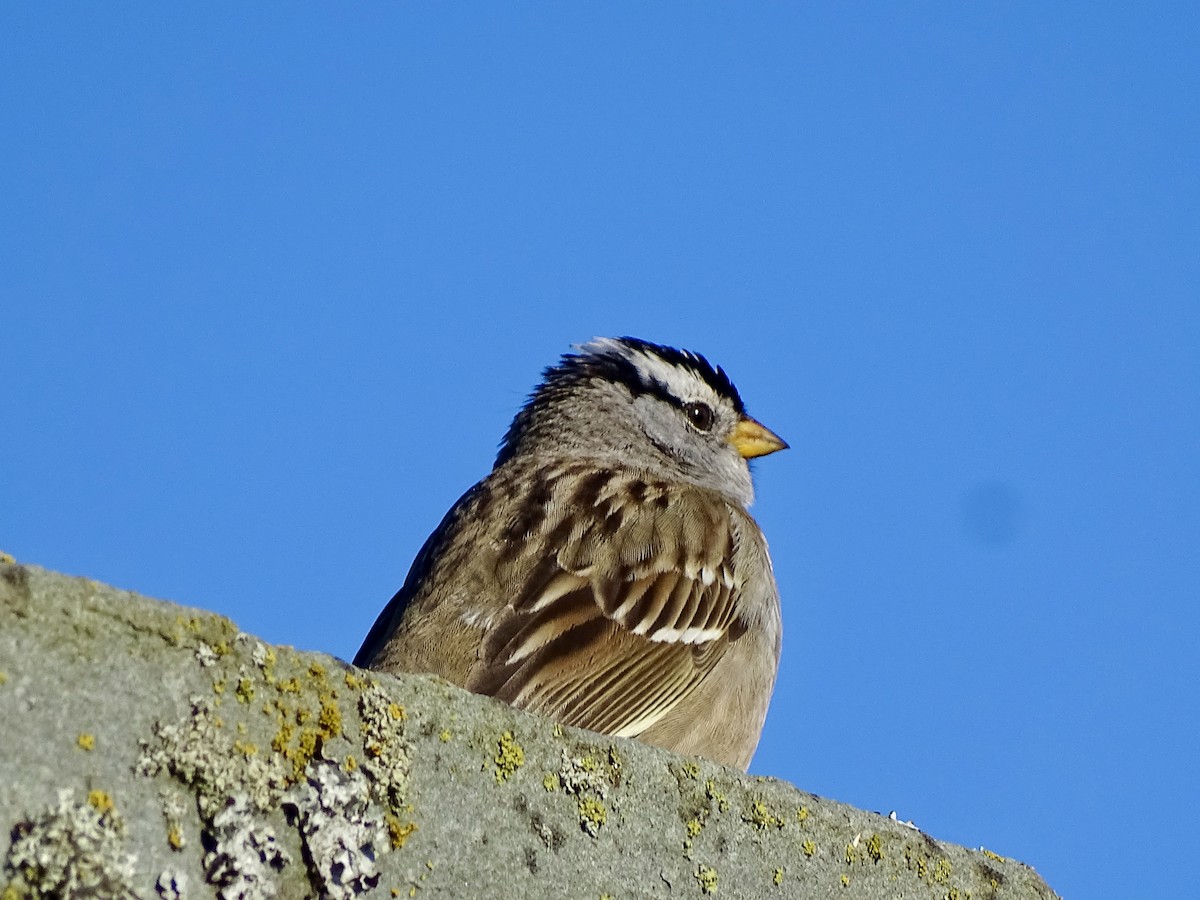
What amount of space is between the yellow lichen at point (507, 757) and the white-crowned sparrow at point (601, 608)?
2.04m

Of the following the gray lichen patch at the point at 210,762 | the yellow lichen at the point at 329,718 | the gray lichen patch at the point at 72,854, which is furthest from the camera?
the yellow lichen at the point at 329,718

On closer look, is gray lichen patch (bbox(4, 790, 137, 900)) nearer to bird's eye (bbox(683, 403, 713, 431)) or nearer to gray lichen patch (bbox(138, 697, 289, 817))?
gray lichen patch (bbox(138, 697, 289, 817))

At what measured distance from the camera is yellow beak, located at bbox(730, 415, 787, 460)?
729cm

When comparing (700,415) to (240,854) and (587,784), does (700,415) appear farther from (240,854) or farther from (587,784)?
(240,854)

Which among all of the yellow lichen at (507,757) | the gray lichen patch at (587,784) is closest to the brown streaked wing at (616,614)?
the gray lichen patch at (587,784)

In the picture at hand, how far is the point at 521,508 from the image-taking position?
213 inches

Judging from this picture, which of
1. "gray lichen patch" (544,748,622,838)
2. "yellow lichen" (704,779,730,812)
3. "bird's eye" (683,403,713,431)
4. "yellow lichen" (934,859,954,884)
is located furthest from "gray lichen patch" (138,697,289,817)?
"bird's eye" (683,403,713,431)

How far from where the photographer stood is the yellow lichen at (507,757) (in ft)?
7.89

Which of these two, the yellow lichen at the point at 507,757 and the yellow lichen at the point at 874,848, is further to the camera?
the yellow lichen at the point at 874,848

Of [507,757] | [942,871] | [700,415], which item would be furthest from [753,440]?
[507,757]

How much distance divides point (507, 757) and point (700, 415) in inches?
194

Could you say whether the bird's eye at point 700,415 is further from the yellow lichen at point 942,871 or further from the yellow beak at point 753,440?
the yellow lichen at point 942,871

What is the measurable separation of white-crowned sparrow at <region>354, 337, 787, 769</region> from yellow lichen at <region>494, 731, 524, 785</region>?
2036 mm

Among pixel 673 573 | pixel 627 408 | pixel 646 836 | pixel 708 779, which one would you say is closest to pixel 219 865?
pixel 646 836
